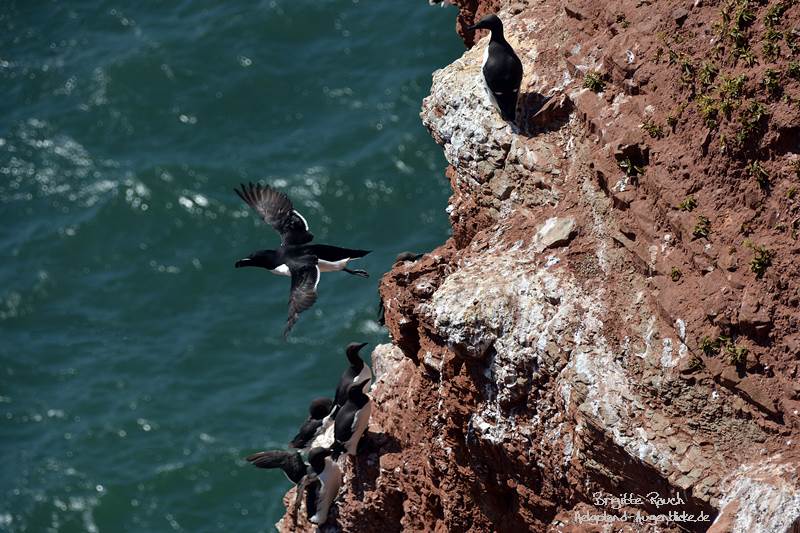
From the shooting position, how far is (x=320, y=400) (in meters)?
19.3

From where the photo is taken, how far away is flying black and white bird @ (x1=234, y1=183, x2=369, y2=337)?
17.7 meters

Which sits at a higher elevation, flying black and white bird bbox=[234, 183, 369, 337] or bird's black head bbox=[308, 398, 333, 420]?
flying black and white bird bbox=[234, 183, 369, 337]

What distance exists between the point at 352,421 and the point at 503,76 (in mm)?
5220

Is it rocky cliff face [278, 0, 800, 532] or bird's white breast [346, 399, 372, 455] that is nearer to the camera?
rocky cliff face [278, 0, 800, 532]

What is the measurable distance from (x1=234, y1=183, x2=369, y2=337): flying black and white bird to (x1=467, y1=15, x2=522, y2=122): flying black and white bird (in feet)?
13.4

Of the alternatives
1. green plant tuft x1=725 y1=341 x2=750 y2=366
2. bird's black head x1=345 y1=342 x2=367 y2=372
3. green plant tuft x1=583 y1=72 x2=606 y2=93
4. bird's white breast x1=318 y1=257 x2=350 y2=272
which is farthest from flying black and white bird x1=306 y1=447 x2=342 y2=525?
green plant tuft x1=725 y1=341 x2=750 y2=366

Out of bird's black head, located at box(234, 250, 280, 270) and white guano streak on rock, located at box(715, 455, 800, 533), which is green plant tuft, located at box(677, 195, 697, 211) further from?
bird's black head, located at box(234, 250, 280, 270)

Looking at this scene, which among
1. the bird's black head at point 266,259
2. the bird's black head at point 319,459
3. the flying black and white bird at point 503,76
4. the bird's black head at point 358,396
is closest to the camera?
the flying black and white bird at point 503,76

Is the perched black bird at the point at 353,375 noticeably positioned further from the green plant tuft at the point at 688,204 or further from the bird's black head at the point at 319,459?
the green plant tuft at the point at 688,204

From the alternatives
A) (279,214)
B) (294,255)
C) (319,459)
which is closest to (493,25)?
(294,255)

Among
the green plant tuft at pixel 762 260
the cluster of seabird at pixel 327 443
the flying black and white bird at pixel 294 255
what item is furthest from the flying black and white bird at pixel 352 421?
the green plant tuft at pixel 762 260

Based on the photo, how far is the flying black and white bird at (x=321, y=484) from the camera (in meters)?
16.9

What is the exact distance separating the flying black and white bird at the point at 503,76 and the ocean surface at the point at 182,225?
1674 cm

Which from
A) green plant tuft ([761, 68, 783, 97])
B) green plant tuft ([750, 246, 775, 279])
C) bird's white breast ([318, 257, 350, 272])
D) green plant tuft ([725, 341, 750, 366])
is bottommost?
green plant tuft ([725, 341, 750, 366])
